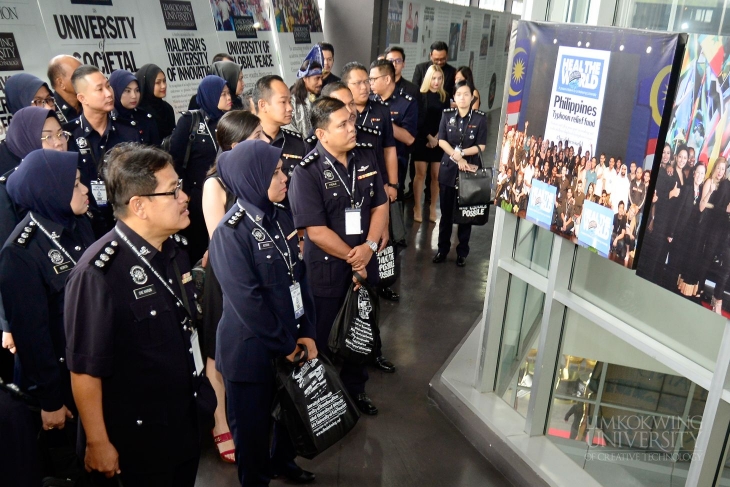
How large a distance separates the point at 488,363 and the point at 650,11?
2085mm

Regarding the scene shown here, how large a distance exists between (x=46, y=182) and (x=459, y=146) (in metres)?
4.15

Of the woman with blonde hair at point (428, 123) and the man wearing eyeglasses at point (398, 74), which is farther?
the woman with blonde hair at point (428, 123)

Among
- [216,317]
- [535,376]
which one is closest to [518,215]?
[535,376]

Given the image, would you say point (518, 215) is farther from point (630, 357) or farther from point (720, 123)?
point (720, 123)

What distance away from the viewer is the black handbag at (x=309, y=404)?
2.66 meters

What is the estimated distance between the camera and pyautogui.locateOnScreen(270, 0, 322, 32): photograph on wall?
27.4 ft

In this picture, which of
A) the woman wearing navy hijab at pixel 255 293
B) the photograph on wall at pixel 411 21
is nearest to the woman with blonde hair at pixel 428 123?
the photograph on wall at pixel 411 21

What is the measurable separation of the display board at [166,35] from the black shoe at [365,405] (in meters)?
3.21

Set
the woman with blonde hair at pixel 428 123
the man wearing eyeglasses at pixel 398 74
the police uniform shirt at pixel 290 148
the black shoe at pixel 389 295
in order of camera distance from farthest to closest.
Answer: the woman with blonde hair at pixel 428 123 → the man wearing eyeglasses at pixel 398 74 → the black shoe at pixel 389 295 → the police uniform shirt at pixel 290 148

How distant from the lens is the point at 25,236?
2.37m

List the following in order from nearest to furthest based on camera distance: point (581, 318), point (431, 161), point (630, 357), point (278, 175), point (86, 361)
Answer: point (86, 361), point (278, 175), point (630, 357), point (581, 318), point (431, 161)

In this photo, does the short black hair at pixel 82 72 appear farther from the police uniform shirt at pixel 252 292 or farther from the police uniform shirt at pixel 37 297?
the police uniform shirt at pixel 252 292

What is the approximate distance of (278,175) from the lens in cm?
264

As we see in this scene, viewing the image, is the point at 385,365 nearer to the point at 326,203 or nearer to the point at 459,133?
the point at 326,203
